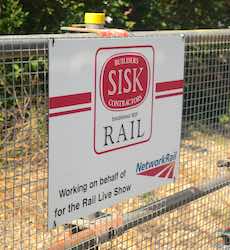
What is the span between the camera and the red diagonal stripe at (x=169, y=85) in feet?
10.4

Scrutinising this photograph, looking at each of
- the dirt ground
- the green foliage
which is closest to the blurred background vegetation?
the green foliage

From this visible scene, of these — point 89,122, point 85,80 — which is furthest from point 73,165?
point 85,80

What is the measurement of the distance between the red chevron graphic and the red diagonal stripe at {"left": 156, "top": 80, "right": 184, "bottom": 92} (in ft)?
1.38

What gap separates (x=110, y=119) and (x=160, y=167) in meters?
0.58

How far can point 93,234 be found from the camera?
3.01 meters

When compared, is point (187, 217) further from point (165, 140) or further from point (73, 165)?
point (73, 165)

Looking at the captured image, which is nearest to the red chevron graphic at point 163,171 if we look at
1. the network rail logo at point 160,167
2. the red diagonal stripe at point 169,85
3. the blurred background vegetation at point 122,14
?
the network rail logo at point 160,167

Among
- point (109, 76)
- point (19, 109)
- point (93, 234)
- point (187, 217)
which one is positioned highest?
point (109, 76)

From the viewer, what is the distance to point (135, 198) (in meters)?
3.69

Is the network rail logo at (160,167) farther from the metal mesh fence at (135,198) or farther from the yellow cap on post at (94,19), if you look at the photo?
the yellow cap on post at (94,19)

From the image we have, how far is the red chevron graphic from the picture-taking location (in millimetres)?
3213

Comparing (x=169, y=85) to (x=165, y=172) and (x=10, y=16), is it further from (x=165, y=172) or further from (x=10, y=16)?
(x=10, y=16)

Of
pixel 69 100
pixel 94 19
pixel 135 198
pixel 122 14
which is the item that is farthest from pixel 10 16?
pixel 69 100

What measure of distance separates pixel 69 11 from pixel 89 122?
3885mm
